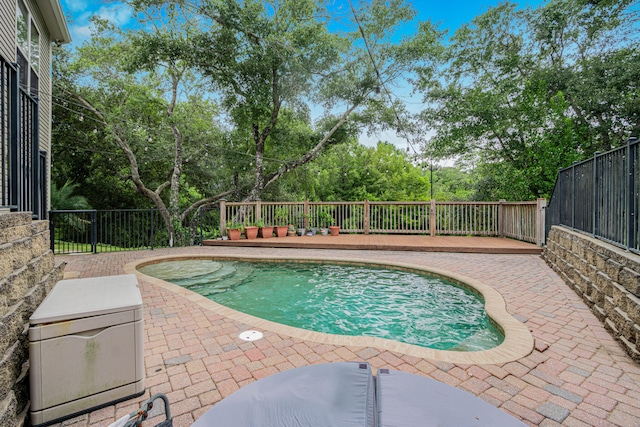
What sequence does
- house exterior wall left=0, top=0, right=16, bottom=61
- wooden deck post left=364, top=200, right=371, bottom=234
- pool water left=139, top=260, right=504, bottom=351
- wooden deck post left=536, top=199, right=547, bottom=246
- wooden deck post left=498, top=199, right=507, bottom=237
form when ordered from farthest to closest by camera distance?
wooden deck post left=364, top=200, right=371, bottom=234 < wooden deck post left=498, top=199, right=507, bottom=237 < wooden deck post left=536, top=199, right=547, bottom=246 < house exterior wall left=0, top=0, right=16, bottom=61 < pool water left=139, top=260, right=504, bottom=351

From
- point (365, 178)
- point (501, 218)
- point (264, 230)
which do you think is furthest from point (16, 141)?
point (365, 178)

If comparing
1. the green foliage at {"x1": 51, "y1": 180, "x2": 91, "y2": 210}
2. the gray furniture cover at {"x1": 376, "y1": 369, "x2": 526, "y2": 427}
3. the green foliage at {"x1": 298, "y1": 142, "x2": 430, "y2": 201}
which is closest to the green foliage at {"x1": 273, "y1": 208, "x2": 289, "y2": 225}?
the green foliage at {"x1": 51, "y1": 180, "x2": 91, "y2": 210}

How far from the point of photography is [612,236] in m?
3.31

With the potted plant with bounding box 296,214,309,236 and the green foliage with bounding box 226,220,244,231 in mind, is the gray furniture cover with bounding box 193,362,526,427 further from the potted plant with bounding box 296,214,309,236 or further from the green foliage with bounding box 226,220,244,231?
the potted plant with bounding box 296,214,309,236

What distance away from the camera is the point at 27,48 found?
577 cm

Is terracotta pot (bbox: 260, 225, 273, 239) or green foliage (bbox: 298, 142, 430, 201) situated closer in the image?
terracotta pot (bbox: 260, 225, 273, 239)

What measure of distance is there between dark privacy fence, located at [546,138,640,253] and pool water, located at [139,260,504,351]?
154 cm

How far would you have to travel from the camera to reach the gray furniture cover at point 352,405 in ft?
3.12

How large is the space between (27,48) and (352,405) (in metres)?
8.19

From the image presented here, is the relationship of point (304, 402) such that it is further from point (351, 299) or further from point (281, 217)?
point (281, 217)

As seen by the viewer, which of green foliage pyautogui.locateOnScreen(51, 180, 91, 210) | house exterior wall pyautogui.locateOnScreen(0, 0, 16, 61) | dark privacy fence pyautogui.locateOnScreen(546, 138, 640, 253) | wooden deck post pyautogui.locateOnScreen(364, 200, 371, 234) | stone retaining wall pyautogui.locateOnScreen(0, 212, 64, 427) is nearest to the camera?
stone retaining wall pyautogui.locateOnScreen(0, 212, 64, 427)

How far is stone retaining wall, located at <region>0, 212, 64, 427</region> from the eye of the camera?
Answer: 139 cm

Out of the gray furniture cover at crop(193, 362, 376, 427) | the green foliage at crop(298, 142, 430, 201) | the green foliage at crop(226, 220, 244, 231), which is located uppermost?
the green foliage at crop(298, 142, 430, 201)

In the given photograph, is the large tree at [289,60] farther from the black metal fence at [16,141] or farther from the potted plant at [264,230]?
the black metal fence at [16,141]
